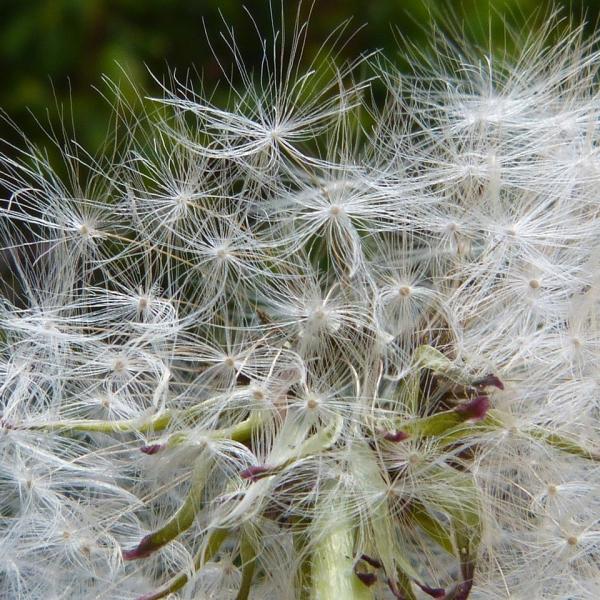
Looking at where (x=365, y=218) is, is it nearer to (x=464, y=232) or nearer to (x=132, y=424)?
(x=464, y=232)

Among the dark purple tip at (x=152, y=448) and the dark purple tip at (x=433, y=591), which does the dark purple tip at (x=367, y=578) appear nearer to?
the dark purple tip at (x=433, y=591)

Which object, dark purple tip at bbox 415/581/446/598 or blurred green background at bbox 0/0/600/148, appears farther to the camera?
blurred green background at bbox 0/0/600/148

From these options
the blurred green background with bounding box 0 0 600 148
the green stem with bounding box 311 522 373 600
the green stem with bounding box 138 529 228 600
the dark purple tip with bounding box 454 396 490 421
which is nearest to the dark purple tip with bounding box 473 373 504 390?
the dark purple tip with bounding box 454 396 490 421

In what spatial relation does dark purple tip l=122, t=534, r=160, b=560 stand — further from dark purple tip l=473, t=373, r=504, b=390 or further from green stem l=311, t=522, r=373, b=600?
dark purple tip l=473, t=373, r=504, b=390

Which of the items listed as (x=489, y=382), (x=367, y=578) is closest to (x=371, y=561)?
(x=367, y=578)

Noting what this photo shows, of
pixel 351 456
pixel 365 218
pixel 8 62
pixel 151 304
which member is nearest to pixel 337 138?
pixel 365 218

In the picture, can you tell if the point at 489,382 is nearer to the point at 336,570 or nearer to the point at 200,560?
the point at 336,570
